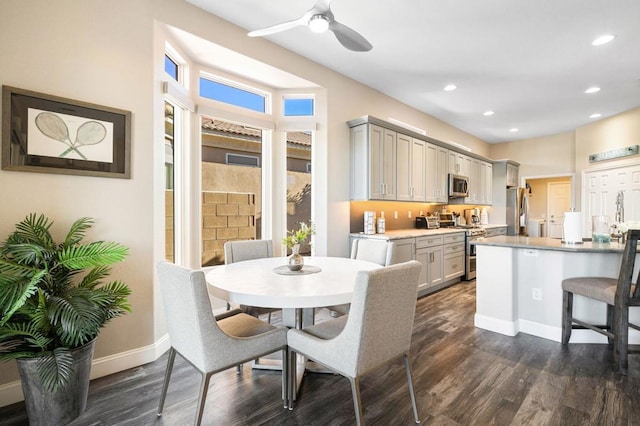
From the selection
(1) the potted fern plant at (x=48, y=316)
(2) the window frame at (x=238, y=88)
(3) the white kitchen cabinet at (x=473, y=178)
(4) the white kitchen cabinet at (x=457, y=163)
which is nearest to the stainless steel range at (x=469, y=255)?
(3) the white kitchen cabinet at (x=473, y=178)

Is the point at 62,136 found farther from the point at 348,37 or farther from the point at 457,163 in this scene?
the point at 457,163

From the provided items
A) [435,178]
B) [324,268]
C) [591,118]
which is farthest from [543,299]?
[591,118]

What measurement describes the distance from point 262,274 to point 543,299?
9.01 ft

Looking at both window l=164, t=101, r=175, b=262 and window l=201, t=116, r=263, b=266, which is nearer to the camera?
window l=164, t=101, r=175, b=262

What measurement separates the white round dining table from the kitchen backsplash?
1.81 metres

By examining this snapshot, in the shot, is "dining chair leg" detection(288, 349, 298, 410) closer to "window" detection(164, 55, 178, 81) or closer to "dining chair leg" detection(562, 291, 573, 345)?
"dining chair leg" detection(562, 291, 573, 345)

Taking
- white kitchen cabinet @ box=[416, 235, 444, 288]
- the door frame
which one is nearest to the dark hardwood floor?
white kitchen cabinet @ box=[416, 235, 444, 288]

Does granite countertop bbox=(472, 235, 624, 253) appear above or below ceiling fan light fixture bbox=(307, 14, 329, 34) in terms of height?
below

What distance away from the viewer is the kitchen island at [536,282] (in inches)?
109

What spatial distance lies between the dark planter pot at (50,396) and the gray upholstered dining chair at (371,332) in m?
1.26

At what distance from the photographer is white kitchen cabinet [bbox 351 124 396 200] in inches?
155

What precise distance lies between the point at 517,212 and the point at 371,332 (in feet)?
22.0

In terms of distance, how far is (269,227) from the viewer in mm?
3770

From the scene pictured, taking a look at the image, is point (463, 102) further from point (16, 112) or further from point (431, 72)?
point (16, 112)
